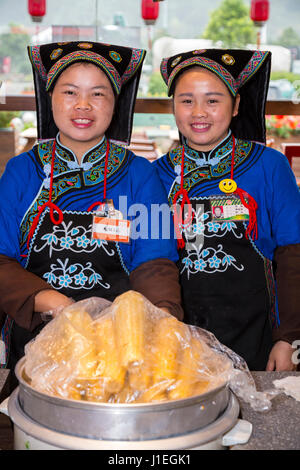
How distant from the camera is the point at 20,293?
1.48 metres

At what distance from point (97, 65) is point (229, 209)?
563mm

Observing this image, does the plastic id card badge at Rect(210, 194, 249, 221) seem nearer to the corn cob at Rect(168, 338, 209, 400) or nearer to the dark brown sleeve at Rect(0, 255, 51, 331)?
the dark brown sleeve at Rect(0, 255, 51, 331)

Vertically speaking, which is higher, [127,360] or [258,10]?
[258,10]

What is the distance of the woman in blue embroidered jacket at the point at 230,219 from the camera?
1.77 meters

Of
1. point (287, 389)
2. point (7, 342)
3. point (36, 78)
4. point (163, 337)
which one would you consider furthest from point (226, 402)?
point (36, 78)

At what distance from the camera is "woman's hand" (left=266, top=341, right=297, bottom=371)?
165cm

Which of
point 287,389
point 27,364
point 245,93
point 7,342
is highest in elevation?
point 245,93

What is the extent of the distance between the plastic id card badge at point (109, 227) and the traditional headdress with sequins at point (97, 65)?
35cm

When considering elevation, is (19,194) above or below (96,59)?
below

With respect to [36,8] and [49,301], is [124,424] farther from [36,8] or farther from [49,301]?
[36,8]

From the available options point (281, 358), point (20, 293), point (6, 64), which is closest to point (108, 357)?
point (20, 293)

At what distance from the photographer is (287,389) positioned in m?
1.10
